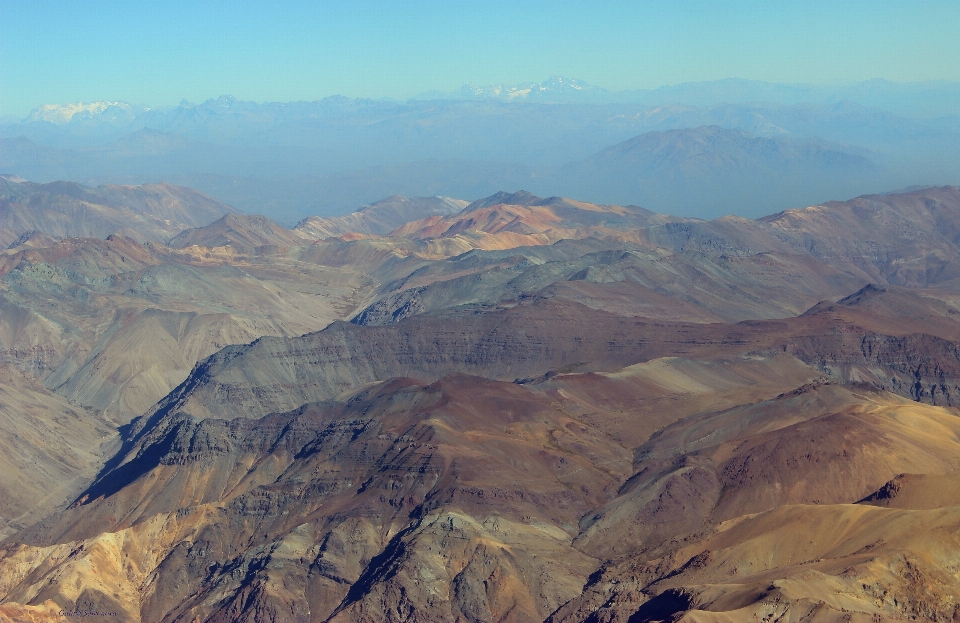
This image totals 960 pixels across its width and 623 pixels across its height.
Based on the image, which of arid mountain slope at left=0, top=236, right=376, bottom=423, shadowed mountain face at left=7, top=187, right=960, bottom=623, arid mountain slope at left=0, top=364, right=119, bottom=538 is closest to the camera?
shadowed mountain face at left=7, top=187, right=960, bottom=623

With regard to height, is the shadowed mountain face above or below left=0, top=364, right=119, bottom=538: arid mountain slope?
above

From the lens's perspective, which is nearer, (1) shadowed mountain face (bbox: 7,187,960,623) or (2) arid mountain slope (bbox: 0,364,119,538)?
(1) shadowed mountain face (bbox: 7,187,960,623)

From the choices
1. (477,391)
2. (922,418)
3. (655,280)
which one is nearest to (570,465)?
(477,391)

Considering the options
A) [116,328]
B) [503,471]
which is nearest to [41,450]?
[116,328]

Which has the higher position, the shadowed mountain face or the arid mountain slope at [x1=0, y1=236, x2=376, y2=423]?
the shadowed mountain face

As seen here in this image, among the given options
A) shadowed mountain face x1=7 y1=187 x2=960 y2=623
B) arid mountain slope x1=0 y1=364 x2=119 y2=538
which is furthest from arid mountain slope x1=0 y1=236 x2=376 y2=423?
arid mountain slope x1=0 y1=364 x2=119 y2=538

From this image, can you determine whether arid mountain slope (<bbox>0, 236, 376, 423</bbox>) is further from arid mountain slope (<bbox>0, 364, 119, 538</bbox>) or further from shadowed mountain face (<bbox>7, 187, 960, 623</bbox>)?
arid mountain slope (<bbox>0, 364, 119, 538</bbox>)

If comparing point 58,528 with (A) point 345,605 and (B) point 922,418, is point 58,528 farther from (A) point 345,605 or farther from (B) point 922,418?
(B) point 922,418

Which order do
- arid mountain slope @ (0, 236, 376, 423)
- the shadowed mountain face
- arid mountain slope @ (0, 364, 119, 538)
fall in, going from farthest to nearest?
arid mountain slope @ (0, 236, 376, 423)
arid mountain slope @ (0, 364, 119, 538)
the shadowed mountain face

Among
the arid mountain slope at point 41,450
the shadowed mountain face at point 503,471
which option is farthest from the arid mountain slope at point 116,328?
the arid mountain slope at point 41,450
